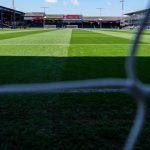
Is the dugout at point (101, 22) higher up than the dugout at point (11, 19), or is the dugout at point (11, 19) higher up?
the dugout at point (11, 19)

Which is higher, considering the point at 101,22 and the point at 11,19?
the point at 11,19

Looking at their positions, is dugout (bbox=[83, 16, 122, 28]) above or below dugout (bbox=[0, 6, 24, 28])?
below

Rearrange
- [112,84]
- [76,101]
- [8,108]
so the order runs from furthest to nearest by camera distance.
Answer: [76,101] < [8,108] < [112,84]

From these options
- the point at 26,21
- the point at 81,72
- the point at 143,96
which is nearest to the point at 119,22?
the point at 26,21

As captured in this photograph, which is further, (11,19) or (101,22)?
(101,22)

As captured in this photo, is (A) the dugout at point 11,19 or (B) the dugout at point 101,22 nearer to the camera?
(A) the dugout at point 11,19

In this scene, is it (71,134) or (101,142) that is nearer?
(101,142)

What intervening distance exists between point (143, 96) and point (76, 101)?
15.8 ft

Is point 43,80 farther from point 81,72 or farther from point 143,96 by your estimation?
point 143,96

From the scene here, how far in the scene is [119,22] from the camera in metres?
139

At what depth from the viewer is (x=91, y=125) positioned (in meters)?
5.07

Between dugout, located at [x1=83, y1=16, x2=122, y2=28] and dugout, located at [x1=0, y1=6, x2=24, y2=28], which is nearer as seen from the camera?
dugout, located at [x1=0, y1=6, x2=24, y2=28]

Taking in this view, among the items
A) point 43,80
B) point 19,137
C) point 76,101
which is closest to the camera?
point 19,137

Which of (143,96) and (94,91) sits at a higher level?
(143,96)
